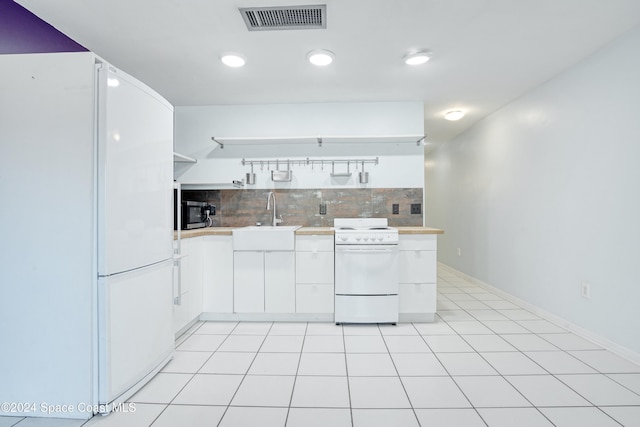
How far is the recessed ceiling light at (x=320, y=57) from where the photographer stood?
2.28m

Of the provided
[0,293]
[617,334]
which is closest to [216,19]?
[0,293]

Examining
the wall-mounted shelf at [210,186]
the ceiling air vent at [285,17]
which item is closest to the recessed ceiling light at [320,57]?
the ceiling air vent at [285,17]

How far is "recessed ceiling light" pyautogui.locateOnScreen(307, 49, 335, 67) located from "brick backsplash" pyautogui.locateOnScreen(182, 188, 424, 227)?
1.40 meters

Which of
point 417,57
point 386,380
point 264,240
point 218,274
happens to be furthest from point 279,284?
point 417,57

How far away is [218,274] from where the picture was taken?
9.23 ft

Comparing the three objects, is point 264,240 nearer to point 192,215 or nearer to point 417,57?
point 192,215

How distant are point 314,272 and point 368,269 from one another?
0.51 m

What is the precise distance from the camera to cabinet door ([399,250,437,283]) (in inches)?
109

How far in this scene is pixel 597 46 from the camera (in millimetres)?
2248

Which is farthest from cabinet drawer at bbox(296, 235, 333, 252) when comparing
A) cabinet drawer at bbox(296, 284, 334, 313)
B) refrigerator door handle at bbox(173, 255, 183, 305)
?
refrigerator door handle at bbox(173, 255, 183, 305)

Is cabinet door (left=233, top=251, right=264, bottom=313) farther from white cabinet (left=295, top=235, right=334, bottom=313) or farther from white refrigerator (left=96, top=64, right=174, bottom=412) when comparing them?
white refrigerator (left=96, top=64, right=174, bottom=412)

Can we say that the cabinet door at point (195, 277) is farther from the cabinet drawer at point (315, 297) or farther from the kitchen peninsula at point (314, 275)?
the cabinet drawer at point (315, 297)

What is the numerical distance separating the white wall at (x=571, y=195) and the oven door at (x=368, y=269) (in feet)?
5.00

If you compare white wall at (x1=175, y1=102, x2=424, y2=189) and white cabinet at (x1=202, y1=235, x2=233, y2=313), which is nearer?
white cabinet at (x1=202, y1=235, x2=233, y2=313)
